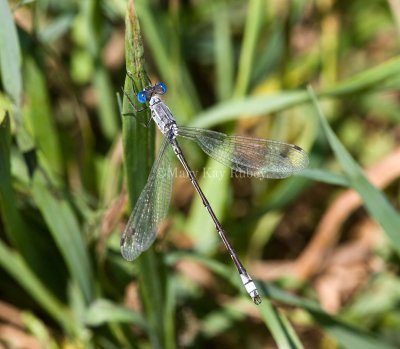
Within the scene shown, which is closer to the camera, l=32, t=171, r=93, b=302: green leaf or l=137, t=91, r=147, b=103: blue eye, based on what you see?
l=137, t=91, r=147, b=103: blue eye

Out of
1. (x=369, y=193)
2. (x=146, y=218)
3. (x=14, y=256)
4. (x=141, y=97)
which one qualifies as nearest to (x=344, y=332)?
(x=369, y=193)

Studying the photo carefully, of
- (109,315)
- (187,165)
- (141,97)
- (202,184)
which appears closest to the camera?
(141,97)

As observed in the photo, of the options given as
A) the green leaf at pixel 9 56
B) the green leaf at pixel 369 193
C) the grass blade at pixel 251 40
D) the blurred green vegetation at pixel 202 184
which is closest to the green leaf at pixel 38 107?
the blurred green vegetation at pixel 202 184

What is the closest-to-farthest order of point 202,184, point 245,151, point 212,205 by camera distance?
point 245,151, point 212,205, point 202,184

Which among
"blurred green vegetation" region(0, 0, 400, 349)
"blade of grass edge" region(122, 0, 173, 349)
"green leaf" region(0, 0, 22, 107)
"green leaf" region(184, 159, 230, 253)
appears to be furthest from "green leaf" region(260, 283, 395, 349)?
"green leaf" region(0, 0, 22, 107)

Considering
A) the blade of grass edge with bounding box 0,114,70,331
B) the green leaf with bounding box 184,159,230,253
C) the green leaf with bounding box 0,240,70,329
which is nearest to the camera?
the blade of grass edge with bounding box 0,114,70,331

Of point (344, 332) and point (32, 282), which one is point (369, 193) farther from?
point (32, 282)

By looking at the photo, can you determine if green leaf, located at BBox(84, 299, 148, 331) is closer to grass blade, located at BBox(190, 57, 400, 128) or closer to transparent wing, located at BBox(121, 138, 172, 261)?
transparent wing, located at BBox(121, 138, 172, 261)
